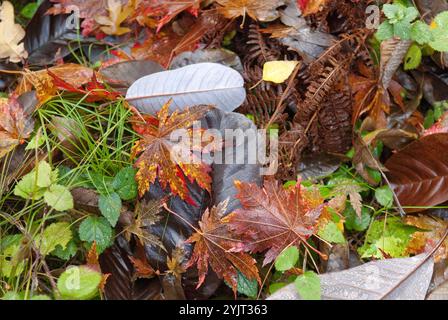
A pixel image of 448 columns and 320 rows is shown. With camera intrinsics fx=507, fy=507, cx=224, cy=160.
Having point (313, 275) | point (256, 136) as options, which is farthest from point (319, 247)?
point (256, 136)

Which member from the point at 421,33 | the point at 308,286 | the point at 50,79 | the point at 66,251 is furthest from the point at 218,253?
the point at 421,33

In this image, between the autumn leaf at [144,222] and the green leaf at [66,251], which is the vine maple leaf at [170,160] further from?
the green leaf at [66,251]

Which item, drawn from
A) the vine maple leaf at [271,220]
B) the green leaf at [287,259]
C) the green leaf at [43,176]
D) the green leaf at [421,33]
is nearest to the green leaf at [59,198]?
the green leaf at [43,176]

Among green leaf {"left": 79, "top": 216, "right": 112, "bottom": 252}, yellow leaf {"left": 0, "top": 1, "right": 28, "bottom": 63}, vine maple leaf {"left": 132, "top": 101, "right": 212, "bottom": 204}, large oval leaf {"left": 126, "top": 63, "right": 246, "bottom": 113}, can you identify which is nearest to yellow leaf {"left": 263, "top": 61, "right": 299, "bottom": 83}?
large oval leaf {"left": 126, "top": 63, "right": 246, "bottom": 113}

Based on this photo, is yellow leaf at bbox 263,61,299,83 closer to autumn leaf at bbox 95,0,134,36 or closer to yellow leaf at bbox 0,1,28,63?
autumn leaf at bbox 95,0,134,36

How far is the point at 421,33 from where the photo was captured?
4.01 feet

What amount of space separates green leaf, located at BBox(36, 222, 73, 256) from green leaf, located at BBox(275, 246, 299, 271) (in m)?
0.49

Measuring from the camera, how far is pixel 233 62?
1.33 m

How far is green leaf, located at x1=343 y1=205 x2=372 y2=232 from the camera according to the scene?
126cm

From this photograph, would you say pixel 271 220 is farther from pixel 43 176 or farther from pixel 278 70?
pixel 43 176

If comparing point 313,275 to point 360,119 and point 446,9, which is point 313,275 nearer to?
point 360,119

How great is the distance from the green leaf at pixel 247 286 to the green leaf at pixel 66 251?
0.39m
